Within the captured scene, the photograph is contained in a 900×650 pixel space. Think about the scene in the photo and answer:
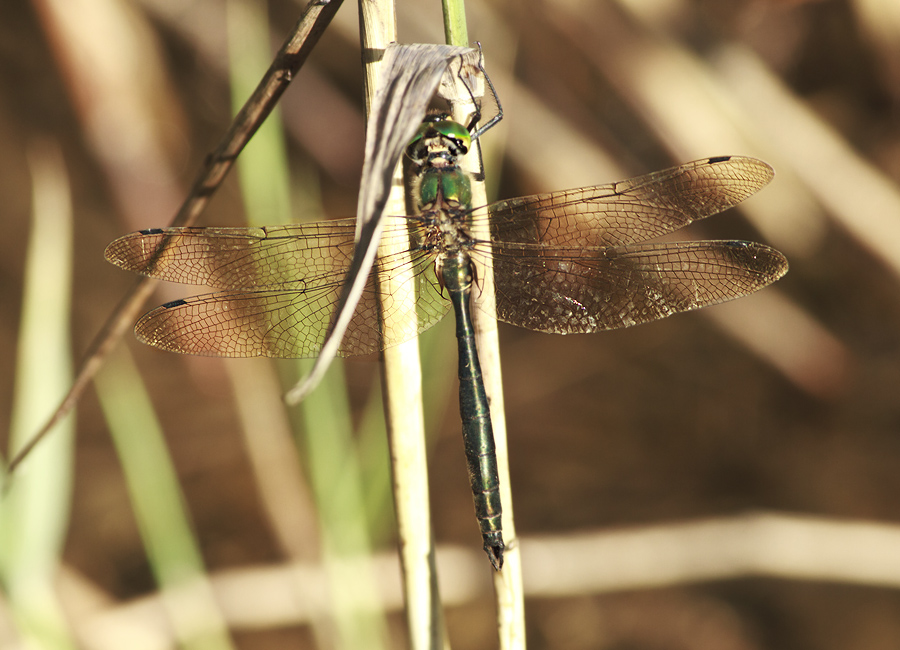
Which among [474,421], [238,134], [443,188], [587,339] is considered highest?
[587,339]

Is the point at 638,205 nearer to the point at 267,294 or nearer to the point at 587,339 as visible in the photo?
the point at 267,294

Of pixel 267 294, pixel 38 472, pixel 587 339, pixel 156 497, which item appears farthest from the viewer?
pixel 587 339

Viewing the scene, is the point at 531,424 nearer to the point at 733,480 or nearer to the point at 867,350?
the point at 733,480

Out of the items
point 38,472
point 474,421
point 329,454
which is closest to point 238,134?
point 474,421

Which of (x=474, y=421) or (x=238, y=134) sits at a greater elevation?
(x=238, y=134)

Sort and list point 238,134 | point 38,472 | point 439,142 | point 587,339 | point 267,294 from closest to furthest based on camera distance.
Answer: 1. point 238,134
2. point 439,142
3. point 267,294
4. point 38,472
5. point 587,339

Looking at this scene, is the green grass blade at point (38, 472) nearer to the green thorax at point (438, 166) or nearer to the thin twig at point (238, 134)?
the thin twig at point (238, 134)

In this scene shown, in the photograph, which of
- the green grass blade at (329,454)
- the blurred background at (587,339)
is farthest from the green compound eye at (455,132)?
the blurred background at (587,339)

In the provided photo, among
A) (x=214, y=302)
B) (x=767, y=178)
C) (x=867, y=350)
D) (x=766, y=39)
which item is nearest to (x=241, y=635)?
(x=214, y=302)
